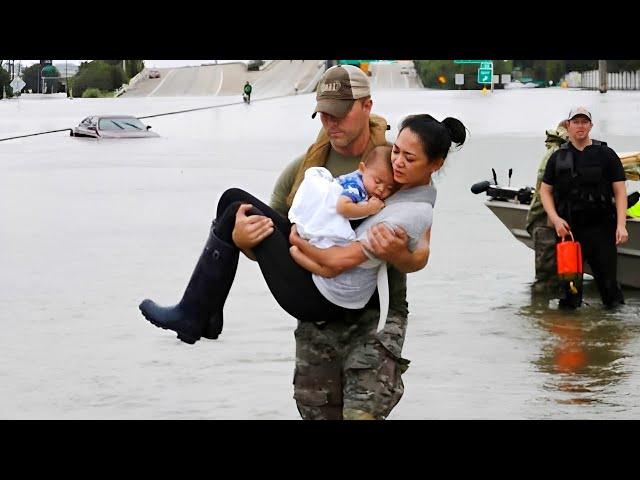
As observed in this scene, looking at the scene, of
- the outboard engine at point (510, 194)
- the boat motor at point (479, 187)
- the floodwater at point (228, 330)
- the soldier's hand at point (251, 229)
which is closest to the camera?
the soldier's hand at point (251, 229)

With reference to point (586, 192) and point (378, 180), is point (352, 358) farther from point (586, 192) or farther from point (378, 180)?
point (586, 192)

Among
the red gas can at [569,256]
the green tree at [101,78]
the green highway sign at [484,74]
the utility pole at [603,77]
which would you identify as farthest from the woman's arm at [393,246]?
the utility pole at [603,77]

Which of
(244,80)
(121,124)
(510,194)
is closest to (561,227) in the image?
(510,194)

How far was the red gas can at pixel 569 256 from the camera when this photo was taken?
1265cm

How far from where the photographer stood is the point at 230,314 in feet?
49.1

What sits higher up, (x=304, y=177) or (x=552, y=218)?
(x=304, y=177)

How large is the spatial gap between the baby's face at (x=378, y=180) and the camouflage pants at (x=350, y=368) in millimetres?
595

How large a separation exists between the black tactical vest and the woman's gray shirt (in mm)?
6028

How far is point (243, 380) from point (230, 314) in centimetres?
346

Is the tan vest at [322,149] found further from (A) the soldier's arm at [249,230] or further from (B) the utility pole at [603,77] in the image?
(B) the utility pole at [603,77]

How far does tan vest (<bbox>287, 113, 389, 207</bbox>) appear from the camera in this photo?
6438 mm

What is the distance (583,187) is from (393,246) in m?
6.43

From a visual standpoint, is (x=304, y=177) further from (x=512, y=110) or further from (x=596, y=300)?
(x=512, y=110)
